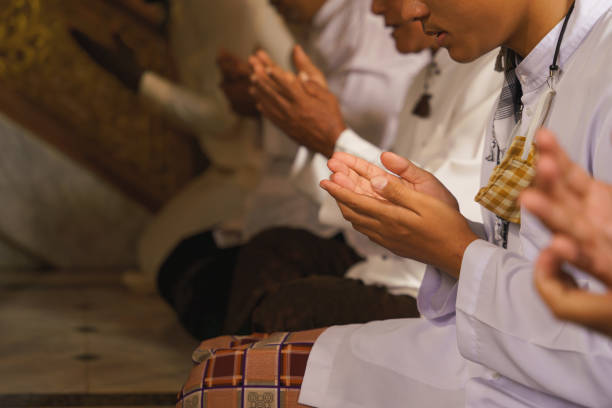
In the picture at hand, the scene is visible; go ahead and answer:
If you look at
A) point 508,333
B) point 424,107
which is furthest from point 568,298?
point 424,107

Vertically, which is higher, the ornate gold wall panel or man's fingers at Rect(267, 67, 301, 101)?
the ornate gold wall panel

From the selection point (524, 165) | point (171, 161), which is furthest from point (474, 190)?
point (171, 161)

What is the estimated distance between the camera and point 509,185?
4.29ft

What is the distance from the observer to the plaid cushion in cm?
129

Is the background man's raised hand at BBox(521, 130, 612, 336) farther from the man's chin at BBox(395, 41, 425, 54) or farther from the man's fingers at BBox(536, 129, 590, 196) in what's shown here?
the man's chin at BBox(395, 41, 425, 54)

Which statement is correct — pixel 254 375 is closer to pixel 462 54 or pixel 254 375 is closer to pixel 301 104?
pixel 462 54

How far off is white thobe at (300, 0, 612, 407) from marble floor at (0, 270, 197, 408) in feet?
4.93

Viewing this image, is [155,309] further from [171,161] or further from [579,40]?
[579,40]

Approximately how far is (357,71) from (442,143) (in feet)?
3.04

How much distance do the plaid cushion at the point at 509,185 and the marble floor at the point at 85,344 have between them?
182cm

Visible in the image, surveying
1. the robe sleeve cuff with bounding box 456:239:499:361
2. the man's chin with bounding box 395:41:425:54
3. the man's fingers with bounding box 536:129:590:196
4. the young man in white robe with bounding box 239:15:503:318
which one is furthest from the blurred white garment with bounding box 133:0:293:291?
the man's fingers with bounding box 536:129:590:196

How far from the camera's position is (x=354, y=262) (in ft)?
9.21

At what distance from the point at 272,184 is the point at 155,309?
1.16 meters

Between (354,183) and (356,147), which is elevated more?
(356,147)
